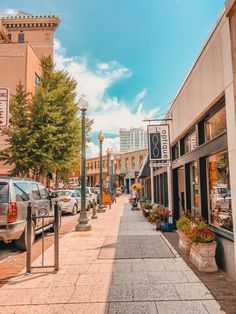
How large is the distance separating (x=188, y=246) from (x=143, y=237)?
108 inches

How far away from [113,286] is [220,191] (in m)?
3.07

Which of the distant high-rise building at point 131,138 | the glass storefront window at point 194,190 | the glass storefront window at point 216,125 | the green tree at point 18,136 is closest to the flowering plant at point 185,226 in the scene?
the glass storefront window at point 194,190

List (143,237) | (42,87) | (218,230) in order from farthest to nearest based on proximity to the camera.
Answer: (42,87) < (143,237) < (218,230)

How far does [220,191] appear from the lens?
615cm

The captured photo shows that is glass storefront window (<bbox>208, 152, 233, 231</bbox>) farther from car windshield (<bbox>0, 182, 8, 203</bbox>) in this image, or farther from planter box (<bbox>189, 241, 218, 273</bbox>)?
car windshield (<bbox>0, 182, 8, 203</bbox>)

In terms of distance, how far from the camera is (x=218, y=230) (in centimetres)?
592

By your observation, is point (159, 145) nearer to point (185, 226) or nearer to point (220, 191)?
point (185, 226)

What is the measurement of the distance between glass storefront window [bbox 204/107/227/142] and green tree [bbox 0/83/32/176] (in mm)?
15297

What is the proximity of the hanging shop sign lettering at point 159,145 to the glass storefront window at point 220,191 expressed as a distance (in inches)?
135

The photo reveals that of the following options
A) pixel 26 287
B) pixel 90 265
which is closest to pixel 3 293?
pixel 26 287

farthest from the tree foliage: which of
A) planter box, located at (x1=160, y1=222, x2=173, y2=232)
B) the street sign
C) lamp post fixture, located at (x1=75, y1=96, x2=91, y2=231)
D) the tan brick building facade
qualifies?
the street sign

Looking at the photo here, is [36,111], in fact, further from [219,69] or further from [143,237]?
[219,69]

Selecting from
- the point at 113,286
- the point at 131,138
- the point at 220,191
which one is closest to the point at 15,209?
the point at 113,286

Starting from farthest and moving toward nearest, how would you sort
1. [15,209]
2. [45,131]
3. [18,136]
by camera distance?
1. [45,131]
2. [18,136]
3. [15,209]
